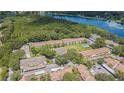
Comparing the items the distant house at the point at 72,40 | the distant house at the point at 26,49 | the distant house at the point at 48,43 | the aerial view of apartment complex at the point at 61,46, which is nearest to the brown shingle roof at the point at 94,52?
the aerial view of apartment complex at the point at 61,46

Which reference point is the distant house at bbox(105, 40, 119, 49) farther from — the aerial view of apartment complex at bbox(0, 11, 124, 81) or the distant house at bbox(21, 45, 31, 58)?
the distant house at bbox(21, 45, 31, 58)

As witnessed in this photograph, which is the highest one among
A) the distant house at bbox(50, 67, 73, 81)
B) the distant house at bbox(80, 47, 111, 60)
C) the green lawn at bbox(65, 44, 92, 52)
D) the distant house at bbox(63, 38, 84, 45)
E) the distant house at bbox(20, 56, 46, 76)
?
the distant house at bbox(63, 38, 84, 45)

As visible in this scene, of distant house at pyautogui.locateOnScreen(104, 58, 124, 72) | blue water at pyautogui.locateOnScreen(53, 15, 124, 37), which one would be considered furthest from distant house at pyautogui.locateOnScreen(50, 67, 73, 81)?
blue water at pyautogui.locateOnScreen(53, 15, 124, 37)

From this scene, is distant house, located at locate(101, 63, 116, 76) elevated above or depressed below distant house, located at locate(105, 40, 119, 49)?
below

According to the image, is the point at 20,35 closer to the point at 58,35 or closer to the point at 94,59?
the point at 58,35

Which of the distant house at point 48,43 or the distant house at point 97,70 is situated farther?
the distant house at point 48,43

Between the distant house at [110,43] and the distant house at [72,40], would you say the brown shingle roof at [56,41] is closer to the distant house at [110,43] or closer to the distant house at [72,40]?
the distant house at [72,40]

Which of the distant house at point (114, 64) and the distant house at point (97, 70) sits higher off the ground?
the distant house at point (114, 64)
